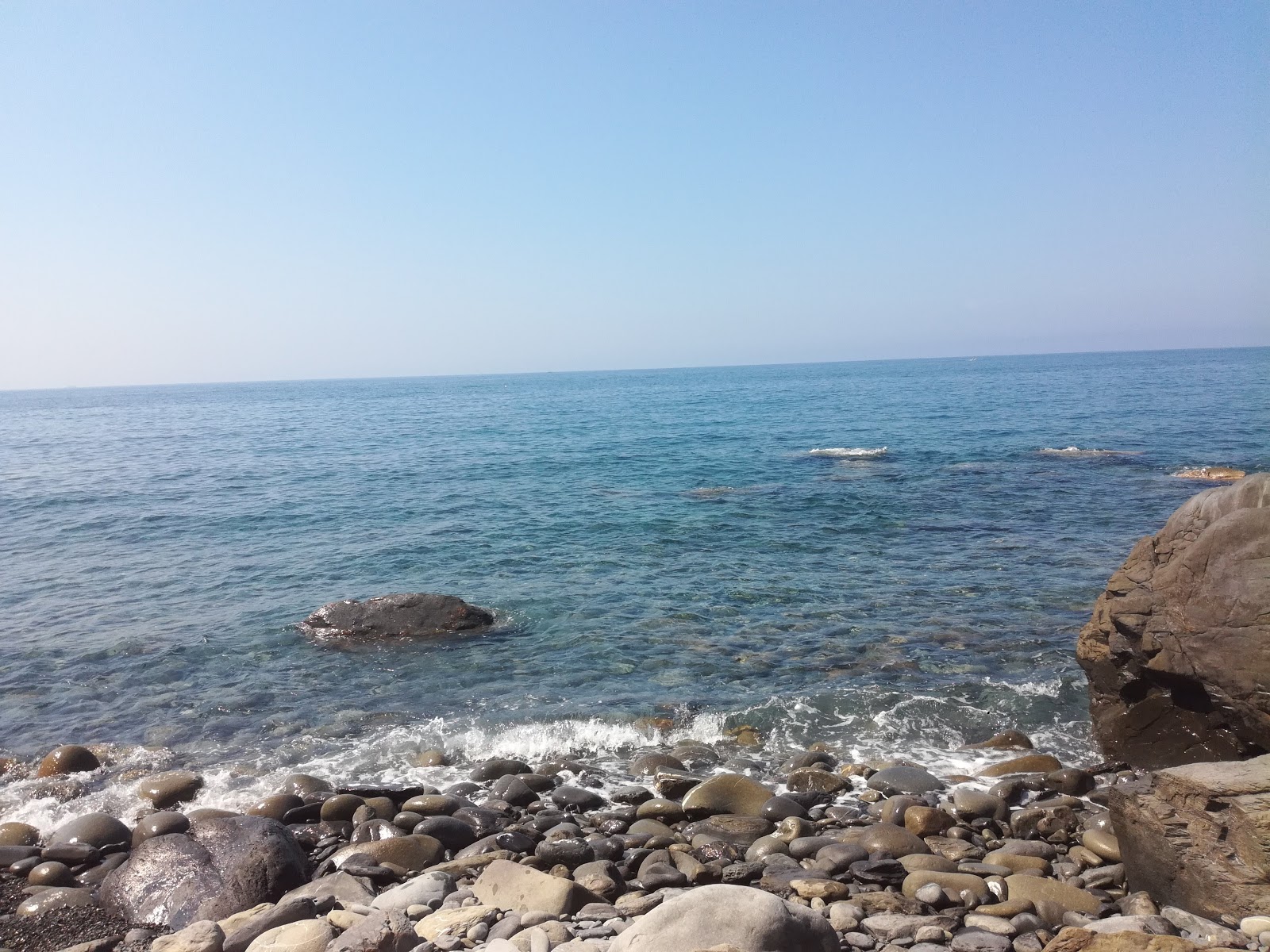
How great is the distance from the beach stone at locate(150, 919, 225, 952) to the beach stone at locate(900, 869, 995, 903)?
18.7ft

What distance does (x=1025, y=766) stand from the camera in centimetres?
983

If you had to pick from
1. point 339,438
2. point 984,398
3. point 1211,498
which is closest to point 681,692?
point 1211,498

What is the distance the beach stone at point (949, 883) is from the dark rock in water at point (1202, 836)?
121 cm

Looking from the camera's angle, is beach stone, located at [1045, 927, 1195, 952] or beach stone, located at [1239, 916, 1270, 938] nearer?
beach stone, located at [1045, 927, 1195, 952]

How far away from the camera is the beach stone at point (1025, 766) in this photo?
9781mm

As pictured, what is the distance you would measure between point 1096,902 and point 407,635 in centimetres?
1194

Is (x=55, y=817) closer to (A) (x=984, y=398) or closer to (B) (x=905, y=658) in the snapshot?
(B) (x=905, y=658)

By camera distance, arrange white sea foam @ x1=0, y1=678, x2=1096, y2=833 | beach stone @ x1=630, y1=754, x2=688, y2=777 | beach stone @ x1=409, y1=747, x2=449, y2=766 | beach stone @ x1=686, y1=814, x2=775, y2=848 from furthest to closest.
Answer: beach stone @ x1=409, y1=747, x2=449, y2=766 < beach stone @ x1=630, y1=754, x2=688, y2=777 < white sea foam @ x1=0, y1=678, x2=1096, y2=833 < beach stone @ x1=686, y1=814, x2=775, y2=848

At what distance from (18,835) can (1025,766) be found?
11.5 meters

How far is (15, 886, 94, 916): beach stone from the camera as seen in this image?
23.7 ft

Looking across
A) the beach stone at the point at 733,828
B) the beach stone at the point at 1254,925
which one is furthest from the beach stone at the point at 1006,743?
the beach stone at the point at 1254,925

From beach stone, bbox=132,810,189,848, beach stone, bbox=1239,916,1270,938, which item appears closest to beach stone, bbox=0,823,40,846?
beach stone, bbox=132,810,189,848

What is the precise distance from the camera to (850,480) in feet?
99.8

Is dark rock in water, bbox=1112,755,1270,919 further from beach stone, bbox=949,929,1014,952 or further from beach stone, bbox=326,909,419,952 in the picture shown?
beach stone, bbox=326,909,419,952
